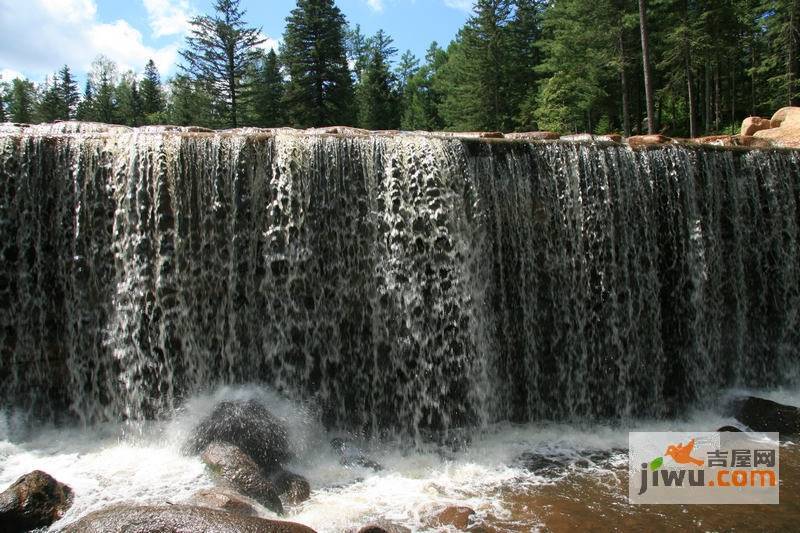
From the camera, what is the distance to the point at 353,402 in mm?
7805

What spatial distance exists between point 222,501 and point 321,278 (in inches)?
133

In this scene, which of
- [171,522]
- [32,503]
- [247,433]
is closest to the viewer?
[171,522]

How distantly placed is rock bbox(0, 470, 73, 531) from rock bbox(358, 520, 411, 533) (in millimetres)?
3142

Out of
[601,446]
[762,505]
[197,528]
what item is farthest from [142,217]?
[762,505]

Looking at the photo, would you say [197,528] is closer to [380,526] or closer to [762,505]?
[380,526]

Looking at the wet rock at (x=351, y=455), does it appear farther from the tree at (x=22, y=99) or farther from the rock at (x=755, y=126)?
the tree at (x=22, y=99)

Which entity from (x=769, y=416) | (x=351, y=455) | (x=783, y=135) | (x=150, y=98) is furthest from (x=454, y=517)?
(x=150, y=98)

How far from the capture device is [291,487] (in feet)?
20.4

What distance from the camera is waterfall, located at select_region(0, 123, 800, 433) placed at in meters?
7.47

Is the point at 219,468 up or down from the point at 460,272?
down

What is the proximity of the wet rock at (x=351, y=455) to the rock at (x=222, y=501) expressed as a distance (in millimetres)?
1791

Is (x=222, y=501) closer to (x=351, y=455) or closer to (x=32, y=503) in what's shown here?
(x=32, y=503)

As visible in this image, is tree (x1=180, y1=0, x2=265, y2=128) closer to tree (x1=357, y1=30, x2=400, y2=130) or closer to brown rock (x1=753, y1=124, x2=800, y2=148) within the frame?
tree (x1=357, y1=30, x2=400, y2=130)

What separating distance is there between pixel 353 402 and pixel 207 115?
90.9ft
